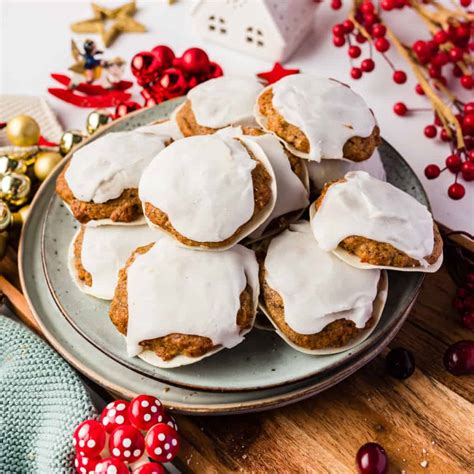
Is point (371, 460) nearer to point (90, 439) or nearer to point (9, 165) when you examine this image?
point (90, 439)

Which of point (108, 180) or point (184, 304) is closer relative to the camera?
point (184, 304)

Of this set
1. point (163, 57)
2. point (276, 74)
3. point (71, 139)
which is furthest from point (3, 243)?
point (276, 74)

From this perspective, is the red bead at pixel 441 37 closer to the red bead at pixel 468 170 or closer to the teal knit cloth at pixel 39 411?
the red bead at pixel 468 170

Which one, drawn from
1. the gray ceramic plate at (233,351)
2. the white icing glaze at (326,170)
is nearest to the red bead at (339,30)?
the white icing glaze at (326,170)

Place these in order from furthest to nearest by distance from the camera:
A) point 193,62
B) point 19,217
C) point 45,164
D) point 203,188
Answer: point 193,62 → point 45,164 → point 19,217 → point 203,188

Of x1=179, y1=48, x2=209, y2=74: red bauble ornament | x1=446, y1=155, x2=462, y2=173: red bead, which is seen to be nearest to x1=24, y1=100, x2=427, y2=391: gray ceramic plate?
x1=446, y1=155, x2=462, y2=173: red bead

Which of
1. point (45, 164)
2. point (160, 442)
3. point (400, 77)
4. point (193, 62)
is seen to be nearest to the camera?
point (160, 442)

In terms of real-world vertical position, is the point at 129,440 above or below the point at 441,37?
below
